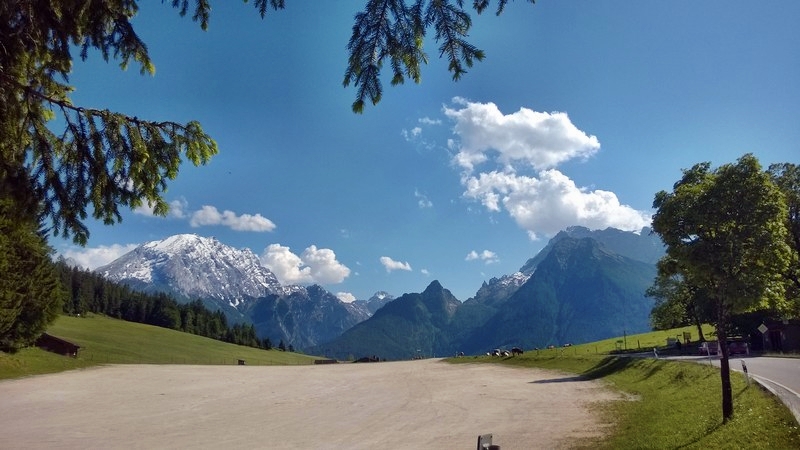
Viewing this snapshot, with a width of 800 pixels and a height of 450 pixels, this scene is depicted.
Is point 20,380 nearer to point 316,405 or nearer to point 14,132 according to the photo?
point 316,405

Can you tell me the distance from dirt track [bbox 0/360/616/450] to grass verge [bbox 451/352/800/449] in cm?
157

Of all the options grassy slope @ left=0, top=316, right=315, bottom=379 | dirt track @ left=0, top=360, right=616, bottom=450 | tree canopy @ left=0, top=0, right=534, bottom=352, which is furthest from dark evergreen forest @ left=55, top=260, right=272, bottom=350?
tree canopy @ left=0, top=0, right=534, bottom=352

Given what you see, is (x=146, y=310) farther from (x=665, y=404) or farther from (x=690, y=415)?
(x=690, y=415)

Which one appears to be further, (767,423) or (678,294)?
(678,294)

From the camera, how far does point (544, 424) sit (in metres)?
21.8

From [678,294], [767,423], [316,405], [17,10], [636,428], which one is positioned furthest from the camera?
[678,294]

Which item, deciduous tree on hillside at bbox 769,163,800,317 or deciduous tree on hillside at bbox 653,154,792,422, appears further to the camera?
deciduous tree on hillside at bbox 769,163,800,317

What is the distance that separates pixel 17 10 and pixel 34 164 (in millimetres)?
2443

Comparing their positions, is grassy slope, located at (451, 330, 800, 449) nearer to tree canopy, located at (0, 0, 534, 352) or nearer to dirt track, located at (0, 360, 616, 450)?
dirt track, located at (0, 360, 616, 450)

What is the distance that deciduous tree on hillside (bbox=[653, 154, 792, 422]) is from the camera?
51.7 ft

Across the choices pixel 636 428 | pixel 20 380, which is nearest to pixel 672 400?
pixel 636 428

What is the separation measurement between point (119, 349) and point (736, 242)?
108087 millimetres

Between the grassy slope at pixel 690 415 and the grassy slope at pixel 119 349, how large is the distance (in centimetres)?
5502

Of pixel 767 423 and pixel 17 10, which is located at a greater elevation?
pixel 17 10
